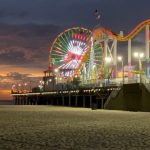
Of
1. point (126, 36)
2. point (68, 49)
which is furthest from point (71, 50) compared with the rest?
point (126, 36)

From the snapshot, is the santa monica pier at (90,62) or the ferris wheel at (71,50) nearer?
the santa monica pier at (90,62)

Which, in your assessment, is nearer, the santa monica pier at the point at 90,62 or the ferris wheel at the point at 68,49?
the santa monica pier at the point at 90,62

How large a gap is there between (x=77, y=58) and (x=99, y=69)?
4.78 meters

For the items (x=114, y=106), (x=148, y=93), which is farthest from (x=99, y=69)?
(x=148, y=93)

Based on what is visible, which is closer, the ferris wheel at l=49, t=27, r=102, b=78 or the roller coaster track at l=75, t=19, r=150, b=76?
the roller coaster track at l=75, t=19, r=150, b=76

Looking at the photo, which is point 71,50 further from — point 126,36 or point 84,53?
point 126,36

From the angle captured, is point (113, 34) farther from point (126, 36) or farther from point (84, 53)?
point (84, 53)

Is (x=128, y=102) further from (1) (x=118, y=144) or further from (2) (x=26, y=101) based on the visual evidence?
(2) (x=26, y=101)

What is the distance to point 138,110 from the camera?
3806 centimetres

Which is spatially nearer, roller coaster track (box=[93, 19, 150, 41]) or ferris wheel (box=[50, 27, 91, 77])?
roller coaster track (box=[93, 19, 150, 41])

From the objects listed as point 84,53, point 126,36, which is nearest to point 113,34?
point 126,36

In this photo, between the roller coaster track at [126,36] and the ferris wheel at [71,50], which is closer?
the roller coaster track at [126,36]

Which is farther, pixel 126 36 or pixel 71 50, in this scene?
pixel 71 50

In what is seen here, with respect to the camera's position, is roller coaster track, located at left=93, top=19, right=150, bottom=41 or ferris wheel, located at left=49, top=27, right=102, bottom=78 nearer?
roller coaster track, located at left=93, top=19, right=150, bottom=41
